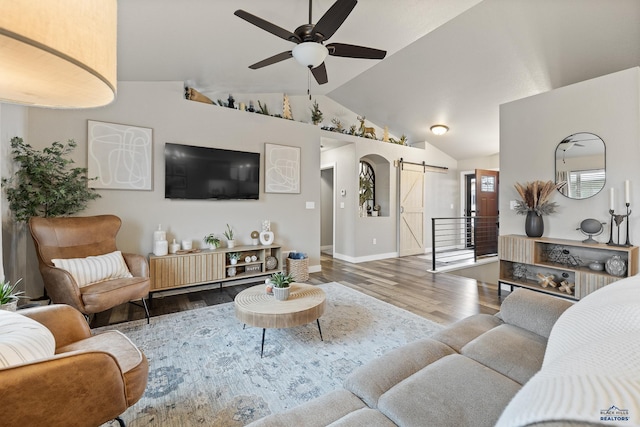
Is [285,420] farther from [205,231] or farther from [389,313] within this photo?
[205,231]

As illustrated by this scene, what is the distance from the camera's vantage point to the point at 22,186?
8.55 feet

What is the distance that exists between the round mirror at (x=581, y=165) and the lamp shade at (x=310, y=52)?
3.06 m

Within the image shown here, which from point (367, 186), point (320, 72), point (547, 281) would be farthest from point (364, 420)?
point (367, 186)

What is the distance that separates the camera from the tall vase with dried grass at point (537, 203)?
3.26 meters

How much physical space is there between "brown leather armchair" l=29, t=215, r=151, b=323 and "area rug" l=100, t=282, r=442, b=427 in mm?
407

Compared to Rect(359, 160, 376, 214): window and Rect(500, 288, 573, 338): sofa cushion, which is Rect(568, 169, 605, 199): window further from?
Rect(359, 160, 376, 214): window

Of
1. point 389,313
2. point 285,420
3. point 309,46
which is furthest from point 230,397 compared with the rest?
point 309,46

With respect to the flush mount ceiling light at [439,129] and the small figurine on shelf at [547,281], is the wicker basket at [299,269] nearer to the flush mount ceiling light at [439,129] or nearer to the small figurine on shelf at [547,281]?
the small figurine on shelf at [547,281]

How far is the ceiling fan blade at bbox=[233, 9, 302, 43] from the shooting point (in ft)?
6.60

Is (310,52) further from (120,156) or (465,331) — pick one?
(120,156)

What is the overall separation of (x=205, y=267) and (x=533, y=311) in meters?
3.37

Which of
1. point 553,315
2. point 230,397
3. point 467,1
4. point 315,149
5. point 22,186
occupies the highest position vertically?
point 467,1

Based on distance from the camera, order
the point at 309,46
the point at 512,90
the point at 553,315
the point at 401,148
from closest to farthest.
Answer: the point at 553,315, the point at 309,46, the point at 512,90, the point at 401,148

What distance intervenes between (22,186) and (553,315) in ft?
14.1
